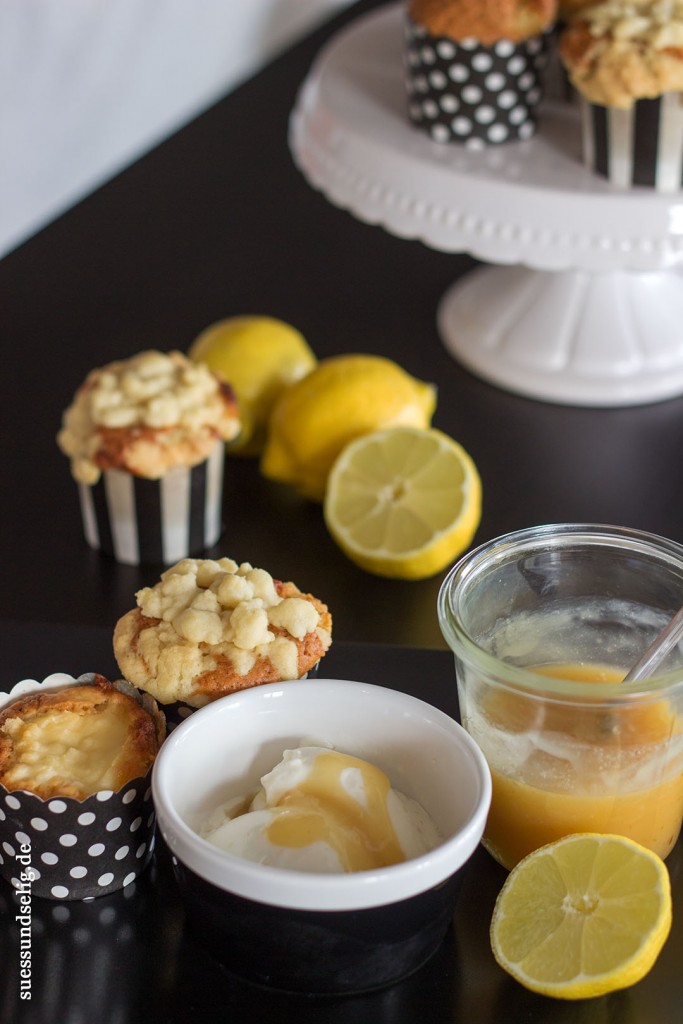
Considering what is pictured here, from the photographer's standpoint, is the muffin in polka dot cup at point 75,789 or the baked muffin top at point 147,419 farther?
the baked muffin top at point 147,419

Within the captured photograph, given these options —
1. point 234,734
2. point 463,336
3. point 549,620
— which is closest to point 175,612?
point 234,734

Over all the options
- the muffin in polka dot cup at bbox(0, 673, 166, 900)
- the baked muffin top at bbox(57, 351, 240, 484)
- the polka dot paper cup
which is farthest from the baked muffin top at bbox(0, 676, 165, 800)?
the polka dot paper cup

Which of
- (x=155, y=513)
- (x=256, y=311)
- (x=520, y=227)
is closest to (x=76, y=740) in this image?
(x=155, y=513)

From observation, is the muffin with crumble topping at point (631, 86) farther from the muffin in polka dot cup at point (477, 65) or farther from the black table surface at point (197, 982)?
the black table surface at point (197, 982)

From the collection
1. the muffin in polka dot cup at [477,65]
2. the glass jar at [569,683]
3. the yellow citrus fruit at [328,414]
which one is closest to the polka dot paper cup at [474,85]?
the muffin in polka dot cup at [477,65]

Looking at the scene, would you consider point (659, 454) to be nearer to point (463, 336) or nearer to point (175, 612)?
point (463, 336)

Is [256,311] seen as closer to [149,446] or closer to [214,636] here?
[149,446]
